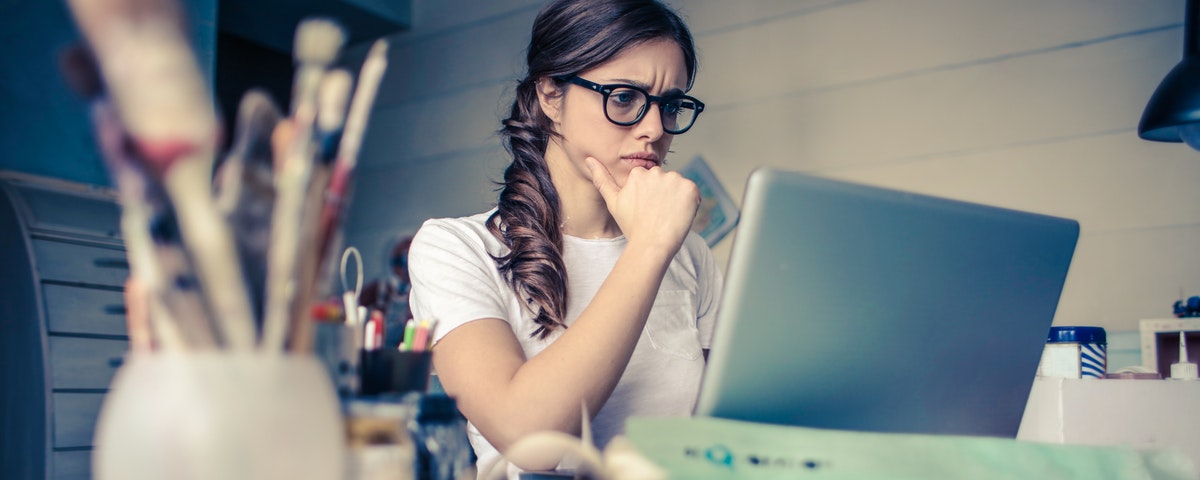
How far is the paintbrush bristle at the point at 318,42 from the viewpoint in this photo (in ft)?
1.34

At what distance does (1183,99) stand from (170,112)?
64.8 inches

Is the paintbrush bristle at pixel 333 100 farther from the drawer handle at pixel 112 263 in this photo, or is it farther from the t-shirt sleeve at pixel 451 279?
the t-shirt sleeve at pixel 451 279

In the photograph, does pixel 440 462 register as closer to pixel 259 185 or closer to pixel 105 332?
pixel 259 185

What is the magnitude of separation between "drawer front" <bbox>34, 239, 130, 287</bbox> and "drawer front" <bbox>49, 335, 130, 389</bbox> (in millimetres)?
88

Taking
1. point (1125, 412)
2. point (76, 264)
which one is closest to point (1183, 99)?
point (1125, 412)

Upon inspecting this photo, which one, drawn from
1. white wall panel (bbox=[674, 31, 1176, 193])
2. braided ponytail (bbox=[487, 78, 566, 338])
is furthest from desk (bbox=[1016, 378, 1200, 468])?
white wall panel (bbox=[674, 31, 1176, 193])

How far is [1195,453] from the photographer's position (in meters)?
1.17

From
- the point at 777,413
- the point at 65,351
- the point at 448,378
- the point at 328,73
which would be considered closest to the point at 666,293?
the point at 448,378

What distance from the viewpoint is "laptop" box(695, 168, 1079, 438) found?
62cm

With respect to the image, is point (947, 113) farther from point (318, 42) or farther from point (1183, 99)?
point (318, 42)

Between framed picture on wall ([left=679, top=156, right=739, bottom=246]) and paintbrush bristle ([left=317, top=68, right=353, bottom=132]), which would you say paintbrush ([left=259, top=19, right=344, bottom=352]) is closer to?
paintbrush bristle ([left=317, top=68, right=353, bottom=132])

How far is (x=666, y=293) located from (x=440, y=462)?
2.87 feet

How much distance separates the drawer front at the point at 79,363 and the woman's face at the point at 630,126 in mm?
715

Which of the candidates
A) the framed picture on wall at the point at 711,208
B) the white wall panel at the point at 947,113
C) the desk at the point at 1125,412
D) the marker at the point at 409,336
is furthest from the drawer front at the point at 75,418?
the white wall panel at the point at 947,113
